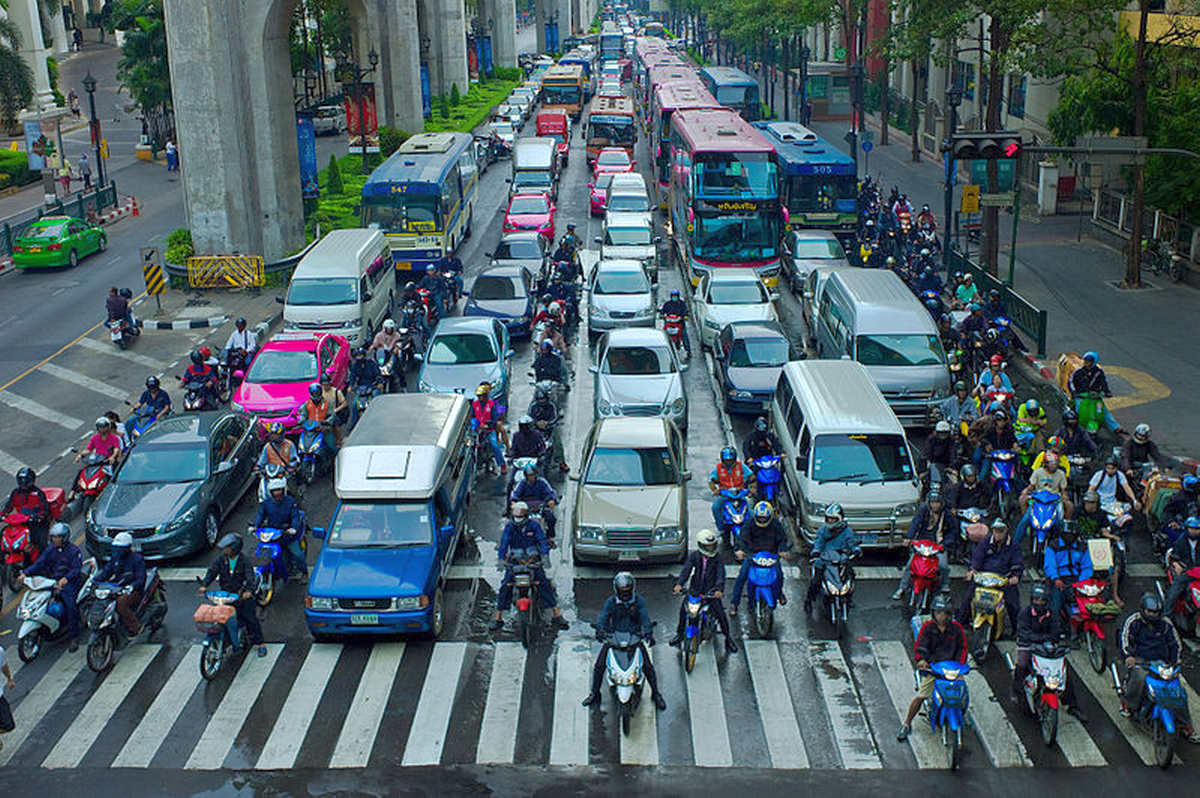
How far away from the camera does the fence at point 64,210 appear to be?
40688mm

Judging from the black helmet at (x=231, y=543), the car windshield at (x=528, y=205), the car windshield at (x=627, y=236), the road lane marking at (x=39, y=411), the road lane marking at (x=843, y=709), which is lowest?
the road lane marking at (x=843, y=709)

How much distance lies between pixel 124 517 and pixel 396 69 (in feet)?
150

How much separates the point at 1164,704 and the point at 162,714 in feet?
34.4

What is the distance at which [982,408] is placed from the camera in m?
21.6

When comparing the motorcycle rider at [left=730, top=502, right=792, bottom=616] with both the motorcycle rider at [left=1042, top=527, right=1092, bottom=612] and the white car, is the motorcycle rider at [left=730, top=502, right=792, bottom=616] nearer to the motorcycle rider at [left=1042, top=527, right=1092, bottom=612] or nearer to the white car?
the motorcycle rider at [left=1042, top=527, right=1092, bottom=612]

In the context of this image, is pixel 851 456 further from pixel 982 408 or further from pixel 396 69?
pixel 396 69

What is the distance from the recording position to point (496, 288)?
2995 cm

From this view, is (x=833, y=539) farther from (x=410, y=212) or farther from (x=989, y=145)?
(x=410, y=212)

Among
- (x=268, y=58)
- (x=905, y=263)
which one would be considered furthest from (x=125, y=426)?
(x=905, y=263)

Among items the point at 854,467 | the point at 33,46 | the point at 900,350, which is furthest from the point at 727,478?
the point at 33,46

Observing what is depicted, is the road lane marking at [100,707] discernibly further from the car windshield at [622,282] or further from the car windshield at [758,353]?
the car windshield at [622,282]

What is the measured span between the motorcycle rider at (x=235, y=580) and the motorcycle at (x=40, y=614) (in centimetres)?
178

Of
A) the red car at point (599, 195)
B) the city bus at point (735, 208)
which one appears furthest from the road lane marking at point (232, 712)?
the red car at point (599, 195)

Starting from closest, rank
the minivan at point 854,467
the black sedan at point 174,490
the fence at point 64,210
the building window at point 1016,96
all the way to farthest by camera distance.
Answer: the minivan at point 854,467, the black sedan at point 174,490, the fence at point 64,210, the building window at point 1016,96
